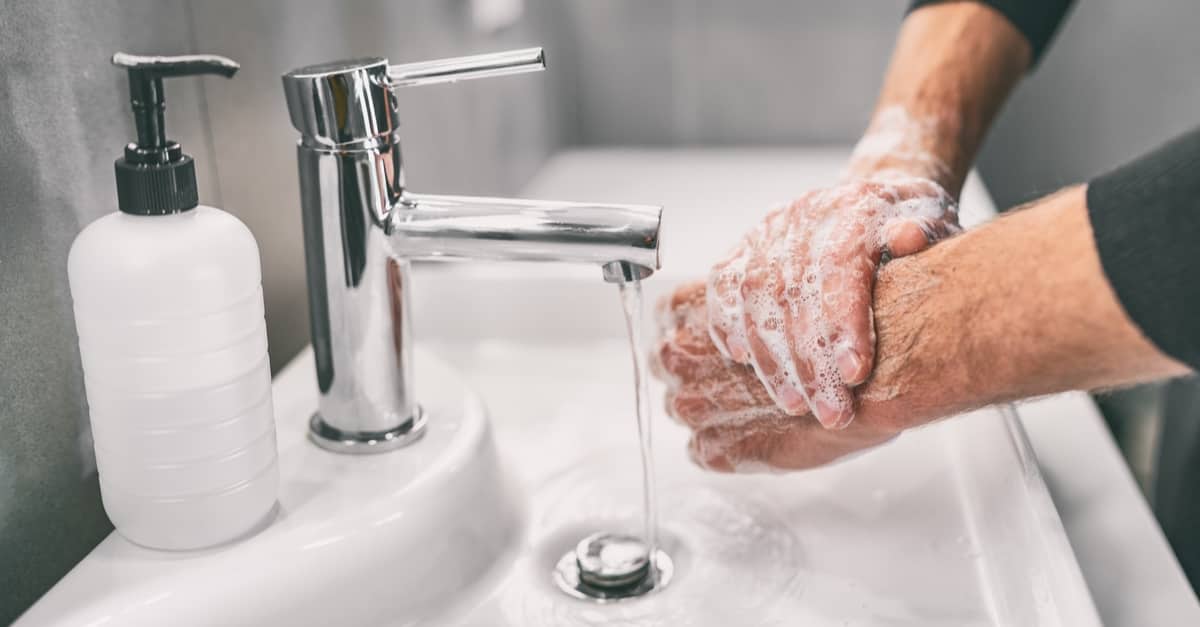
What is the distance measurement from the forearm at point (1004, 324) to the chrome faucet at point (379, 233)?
132 mm

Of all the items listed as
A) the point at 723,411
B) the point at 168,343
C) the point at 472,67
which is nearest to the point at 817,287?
the point at 723,411

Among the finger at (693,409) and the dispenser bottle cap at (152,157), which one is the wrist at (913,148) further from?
the dispenser bottle cap at (152,157)

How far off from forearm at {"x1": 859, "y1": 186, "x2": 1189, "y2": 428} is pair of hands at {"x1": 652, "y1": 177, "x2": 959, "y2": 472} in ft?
0.06

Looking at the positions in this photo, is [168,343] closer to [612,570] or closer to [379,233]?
[379,233]

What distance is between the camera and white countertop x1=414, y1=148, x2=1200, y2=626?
60 centimetres

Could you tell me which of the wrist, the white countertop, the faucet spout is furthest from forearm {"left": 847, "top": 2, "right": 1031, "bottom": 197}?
the faucet spout

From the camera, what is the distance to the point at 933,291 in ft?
1.74

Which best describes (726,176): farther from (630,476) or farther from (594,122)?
(630,476)

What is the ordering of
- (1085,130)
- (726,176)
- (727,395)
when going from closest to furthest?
(727,395) < (726,176) < (1085,130)

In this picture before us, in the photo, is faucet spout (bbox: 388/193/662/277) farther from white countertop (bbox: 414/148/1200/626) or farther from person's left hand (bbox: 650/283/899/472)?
white countertop (bbox: 414/148/1200/626)

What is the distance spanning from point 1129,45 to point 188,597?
1310mm

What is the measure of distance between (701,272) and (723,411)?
31 cm

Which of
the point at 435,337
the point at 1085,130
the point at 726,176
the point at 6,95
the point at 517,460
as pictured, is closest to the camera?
the point at 6,95

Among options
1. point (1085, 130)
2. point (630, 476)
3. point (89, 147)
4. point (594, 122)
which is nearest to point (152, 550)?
point (89, 147)
